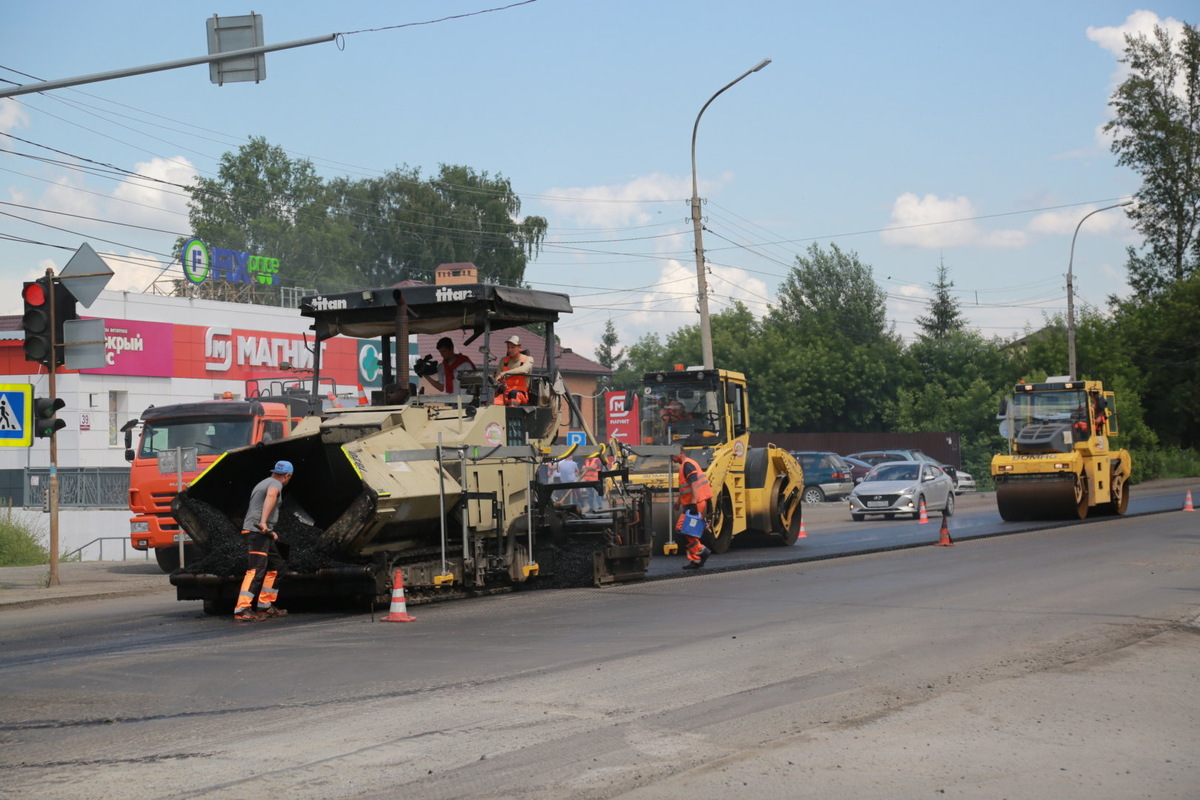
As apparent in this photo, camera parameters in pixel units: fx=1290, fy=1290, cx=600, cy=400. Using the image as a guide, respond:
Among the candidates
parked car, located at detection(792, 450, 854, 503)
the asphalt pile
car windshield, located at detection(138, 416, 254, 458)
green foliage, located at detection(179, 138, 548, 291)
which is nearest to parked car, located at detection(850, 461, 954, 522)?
parked car, located at detection(792, 450, 854, 503)

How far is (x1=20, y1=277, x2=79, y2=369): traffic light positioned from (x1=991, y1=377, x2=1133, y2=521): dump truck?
17.9 meters

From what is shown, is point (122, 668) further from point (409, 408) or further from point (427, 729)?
point (409, 408)

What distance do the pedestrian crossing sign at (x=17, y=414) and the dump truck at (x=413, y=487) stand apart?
16.1 feet

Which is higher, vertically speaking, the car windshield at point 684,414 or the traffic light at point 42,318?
the traffic light at point 42,318

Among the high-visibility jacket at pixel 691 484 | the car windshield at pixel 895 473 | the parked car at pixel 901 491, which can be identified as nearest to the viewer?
the high-visibility jacket at pixel 691 484

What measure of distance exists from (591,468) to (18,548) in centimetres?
1269

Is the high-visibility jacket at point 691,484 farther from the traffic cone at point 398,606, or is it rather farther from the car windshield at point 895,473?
the car windshield at point 895,473

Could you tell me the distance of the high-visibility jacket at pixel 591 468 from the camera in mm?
14703

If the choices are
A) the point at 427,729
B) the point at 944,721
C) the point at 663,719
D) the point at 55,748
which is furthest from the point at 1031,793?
the point at 55,748

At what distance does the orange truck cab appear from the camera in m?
20.5

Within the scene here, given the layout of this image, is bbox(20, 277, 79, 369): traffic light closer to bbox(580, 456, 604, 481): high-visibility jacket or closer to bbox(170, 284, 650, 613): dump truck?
bbox(170, 284, 650, 613): dump truck

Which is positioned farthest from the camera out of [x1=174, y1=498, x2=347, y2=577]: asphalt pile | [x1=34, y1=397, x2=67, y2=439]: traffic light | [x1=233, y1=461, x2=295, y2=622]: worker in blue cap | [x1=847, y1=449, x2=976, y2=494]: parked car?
[x1=847, y1=449, x2=976, y2=494]: parked car

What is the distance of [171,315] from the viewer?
4075 cm

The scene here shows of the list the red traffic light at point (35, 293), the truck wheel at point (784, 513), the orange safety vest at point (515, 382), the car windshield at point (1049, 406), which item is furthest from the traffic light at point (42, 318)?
the car windshield at point (1049, 406)
